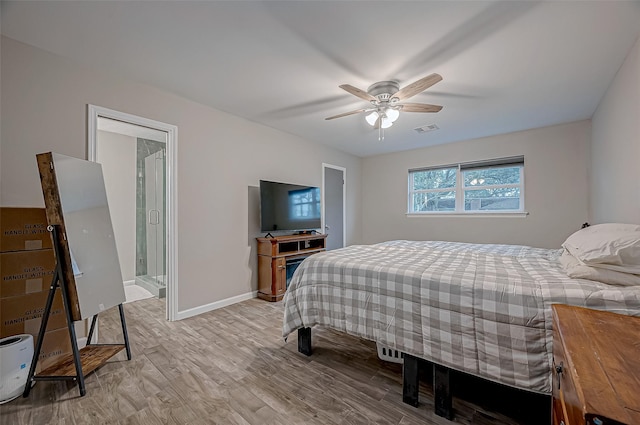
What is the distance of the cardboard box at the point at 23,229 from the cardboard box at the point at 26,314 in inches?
14.2

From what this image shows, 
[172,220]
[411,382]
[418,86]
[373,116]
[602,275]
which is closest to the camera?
[602,275]

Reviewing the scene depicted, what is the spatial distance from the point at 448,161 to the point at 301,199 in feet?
9.12

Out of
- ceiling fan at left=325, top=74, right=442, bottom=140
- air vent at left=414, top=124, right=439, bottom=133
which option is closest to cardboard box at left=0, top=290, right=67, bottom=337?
ceiling fan at left=325, top=74, right=442, bottom=140

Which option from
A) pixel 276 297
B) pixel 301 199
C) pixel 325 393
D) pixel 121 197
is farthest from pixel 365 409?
pixel 121 197

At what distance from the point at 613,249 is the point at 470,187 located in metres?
3.42

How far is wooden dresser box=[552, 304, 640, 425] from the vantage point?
572 mm

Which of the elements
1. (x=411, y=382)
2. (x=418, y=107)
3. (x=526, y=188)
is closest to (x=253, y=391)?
(x=411, y=382)

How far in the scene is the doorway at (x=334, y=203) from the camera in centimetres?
496

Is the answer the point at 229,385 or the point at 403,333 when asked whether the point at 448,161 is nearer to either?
the point at 403,333

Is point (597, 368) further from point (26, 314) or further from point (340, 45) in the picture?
point (26, 314)

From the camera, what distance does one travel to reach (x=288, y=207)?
12.9ft

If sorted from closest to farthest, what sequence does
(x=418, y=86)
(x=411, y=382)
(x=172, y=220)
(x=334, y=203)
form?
1. (x=411, y=382)
2. (x=418, y=86)
3. (x=172, y=220)
4. (x=334, y=203)

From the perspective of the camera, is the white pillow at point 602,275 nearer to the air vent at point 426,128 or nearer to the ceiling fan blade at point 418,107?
the ceiling fan blade at point 418,107

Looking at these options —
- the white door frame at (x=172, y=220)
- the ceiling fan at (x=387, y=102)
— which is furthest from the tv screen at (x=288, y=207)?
the ceiling fan at (x=387, y=102)
